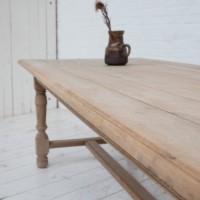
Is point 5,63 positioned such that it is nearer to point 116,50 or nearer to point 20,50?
point 20,50

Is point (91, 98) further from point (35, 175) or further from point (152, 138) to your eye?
point (35, 175)

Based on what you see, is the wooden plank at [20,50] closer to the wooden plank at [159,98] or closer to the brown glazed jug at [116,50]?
the brown glazed jug at [116,50]

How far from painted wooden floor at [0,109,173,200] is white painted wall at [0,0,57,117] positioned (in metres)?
0.67

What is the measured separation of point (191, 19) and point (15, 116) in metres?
1.90

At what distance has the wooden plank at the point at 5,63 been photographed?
10.0 ft

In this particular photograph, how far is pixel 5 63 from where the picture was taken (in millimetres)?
3143

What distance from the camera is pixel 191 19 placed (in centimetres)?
222

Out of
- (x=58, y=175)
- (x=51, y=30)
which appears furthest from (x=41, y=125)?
(x=51, y=30)

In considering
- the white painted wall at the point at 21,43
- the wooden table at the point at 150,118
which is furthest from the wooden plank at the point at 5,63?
the wooden table at the point at 150,118

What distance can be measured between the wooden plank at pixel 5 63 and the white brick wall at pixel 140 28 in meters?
0.56

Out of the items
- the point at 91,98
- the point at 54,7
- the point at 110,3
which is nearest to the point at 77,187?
the point at 91,98

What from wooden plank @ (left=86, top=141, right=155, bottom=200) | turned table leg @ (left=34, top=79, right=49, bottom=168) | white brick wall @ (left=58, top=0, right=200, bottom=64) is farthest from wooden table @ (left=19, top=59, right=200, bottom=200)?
white brick wall @ (left=58, top=0, right=200, bottom=64)

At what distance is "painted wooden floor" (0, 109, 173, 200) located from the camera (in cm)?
164

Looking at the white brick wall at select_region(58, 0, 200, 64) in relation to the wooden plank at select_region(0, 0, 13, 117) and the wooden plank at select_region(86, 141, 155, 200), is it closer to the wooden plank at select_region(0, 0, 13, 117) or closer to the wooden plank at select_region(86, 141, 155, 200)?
the wooden plank at select_region(0, 0, 13, 117)
